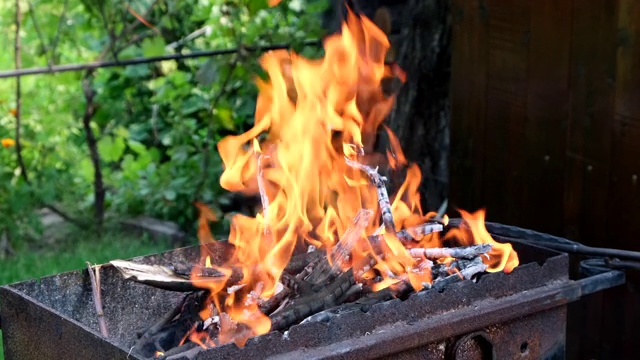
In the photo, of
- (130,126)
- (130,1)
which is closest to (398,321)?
(130,1)

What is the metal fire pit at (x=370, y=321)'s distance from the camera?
7.54ft

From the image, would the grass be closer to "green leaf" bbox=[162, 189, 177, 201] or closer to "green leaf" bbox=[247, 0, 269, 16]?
"green leaf" bbox=[162, 189, 177, 201]

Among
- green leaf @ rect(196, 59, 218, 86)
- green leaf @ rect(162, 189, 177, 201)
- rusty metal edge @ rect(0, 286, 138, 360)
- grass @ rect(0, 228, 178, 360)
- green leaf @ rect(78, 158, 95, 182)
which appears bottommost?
grass @ rect(0, 228, 178, 360)

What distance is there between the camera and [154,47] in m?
5.41

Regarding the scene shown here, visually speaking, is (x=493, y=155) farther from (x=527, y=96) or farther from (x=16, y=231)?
(x=16, y=231)

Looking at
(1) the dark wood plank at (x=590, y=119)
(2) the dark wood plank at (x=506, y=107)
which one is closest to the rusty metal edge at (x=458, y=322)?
(1) the dark wood plank at (x=590, y=119)

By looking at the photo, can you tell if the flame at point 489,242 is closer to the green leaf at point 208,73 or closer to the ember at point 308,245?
the ember at point 308,245

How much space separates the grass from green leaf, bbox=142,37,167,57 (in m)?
1.06

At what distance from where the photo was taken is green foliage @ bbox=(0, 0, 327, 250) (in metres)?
5.27

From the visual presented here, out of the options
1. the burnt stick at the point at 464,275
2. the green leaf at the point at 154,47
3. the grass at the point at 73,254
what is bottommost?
the grass at the point at 73,254

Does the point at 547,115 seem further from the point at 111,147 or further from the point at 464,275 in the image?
the point at 111,147

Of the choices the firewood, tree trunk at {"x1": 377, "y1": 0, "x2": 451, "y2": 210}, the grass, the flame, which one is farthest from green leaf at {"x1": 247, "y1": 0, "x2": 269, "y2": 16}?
the firewood

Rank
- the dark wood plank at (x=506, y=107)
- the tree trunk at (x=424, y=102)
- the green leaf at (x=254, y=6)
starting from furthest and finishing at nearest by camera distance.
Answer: the green leaf at (x=254, y=6), the tree trunk at (x=424, y=102), the dark wood plank at (x=506, y=107)

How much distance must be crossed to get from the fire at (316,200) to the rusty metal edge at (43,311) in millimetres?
353
